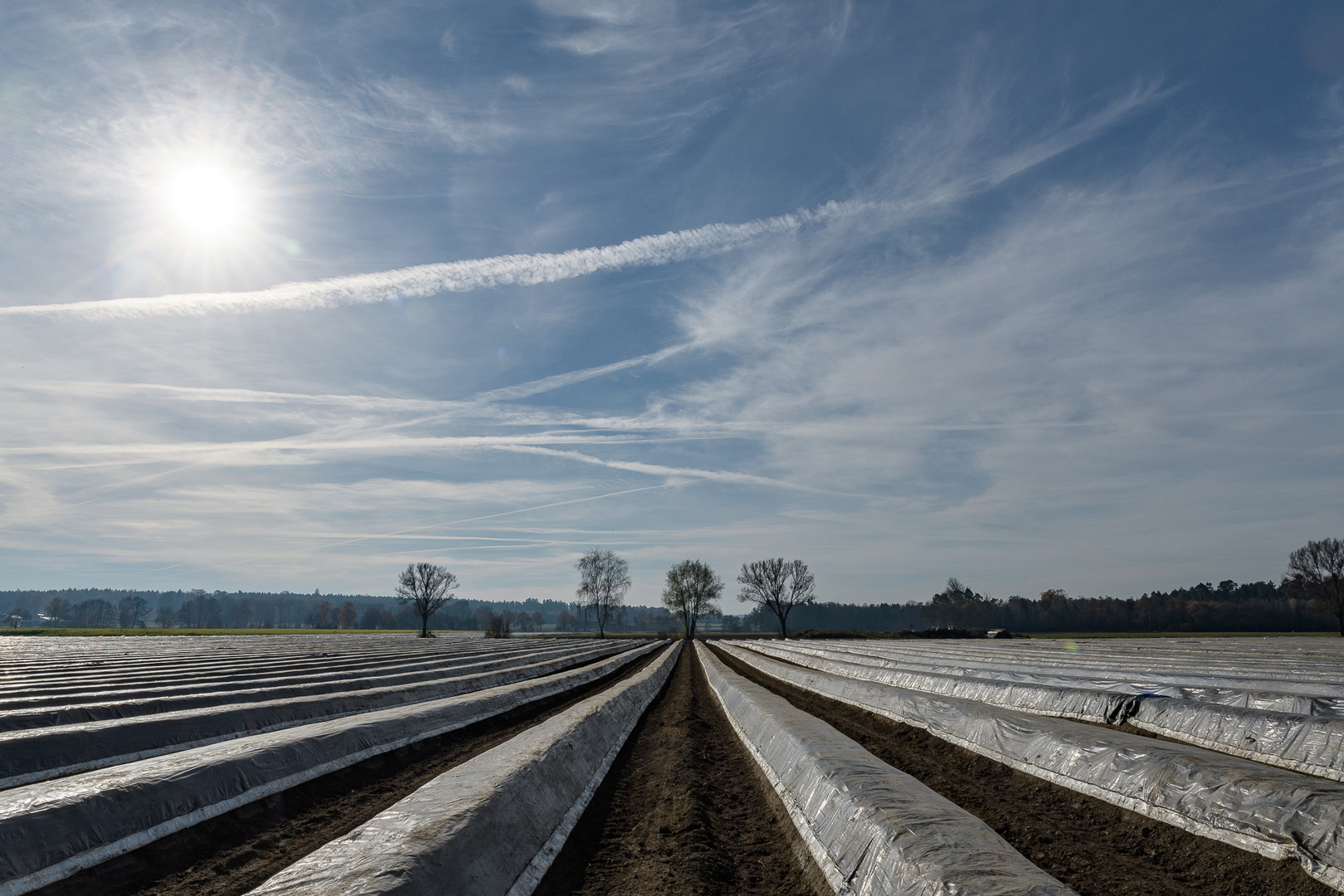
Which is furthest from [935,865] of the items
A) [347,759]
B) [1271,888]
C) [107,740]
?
[107,740]

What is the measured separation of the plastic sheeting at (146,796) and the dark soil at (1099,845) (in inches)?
292

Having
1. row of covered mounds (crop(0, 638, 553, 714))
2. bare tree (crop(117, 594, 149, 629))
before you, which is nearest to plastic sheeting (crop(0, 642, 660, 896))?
row of covered mounds (crop(0, 638, 553, 714))

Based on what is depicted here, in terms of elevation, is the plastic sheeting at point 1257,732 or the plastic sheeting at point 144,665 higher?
the plastic sheeting at point 1257,732

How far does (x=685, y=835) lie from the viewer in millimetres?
6227

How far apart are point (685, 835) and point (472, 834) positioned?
232cm

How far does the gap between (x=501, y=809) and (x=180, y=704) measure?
36.8 ft

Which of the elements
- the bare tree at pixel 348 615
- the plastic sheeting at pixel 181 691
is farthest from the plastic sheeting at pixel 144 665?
the bare tree at pixel 348 615

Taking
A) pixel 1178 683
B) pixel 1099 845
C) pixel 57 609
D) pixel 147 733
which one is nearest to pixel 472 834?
pixel 1099 845

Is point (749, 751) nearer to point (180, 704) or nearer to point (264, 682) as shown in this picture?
point (180, 704)

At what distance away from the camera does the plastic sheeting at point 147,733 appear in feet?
25.0

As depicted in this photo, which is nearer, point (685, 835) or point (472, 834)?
point (472, 834)

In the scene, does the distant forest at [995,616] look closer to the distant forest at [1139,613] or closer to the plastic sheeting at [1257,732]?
the distant forest at [1139,613]

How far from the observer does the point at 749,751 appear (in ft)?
33.0

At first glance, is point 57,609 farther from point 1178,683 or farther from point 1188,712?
point 1188,712
